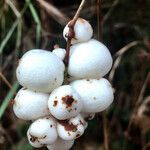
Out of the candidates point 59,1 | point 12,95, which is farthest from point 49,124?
point 59,1

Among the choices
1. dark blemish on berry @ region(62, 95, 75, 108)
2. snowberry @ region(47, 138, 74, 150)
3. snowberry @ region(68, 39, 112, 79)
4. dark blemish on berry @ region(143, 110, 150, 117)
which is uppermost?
snowberry @ region(68, 39, 112, 79)

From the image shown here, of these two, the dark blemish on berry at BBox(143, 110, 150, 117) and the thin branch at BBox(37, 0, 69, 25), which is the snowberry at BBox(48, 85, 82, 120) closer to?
the thin branch at BBox(37, 0, 69, 25)

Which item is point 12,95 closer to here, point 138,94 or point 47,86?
point 47,86

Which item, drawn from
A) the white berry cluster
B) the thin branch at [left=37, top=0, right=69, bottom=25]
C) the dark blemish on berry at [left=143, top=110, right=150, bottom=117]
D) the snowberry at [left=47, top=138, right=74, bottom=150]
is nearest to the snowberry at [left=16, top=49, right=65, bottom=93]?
the white berry cluster

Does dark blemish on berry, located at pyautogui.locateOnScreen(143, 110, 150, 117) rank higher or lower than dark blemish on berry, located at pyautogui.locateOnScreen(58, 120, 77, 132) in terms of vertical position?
lower

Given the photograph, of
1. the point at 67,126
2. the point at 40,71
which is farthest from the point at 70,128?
the point at 40,71

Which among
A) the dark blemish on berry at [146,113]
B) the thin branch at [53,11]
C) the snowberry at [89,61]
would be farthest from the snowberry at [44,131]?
the dark blemish on berry at [146,113]
